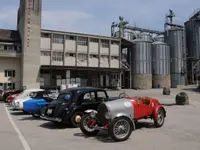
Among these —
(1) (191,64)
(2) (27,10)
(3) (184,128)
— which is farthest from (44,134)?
(1) (191,64)

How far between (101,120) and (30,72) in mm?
39434

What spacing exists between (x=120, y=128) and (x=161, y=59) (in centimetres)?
5282

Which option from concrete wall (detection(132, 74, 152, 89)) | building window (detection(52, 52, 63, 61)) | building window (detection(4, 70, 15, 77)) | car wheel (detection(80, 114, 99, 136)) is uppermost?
building window (detection(52, 52, 63, 61))

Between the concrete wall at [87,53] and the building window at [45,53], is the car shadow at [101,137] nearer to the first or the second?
the concrete wall at [87,53]

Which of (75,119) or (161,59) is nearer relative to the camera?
(75,119)

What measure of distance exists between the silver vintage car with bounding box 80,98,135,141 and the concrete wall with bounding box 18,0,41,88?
38.4m

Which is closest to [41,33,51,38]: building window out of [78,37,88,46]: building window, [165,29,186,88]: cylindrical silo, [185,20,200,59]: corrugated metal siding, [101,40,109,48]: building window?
[78,37,88,46]: building window

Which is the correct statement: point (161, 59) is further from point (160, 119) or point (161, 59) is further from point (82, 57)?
point (160, 119)

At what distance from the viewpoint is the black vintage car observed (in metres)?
10.5

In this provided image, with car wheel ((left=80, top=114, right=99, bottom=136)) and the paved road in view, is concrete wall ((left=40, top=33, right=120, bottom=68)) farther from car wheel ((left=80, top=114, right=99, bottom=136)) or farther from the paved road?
car wheel ((left=80, top=114, right=99, bottom=136))

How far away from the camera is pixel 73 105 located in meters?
10.7

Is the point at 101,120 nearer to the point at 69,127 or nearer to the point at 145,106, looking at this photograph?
the point at 145,106

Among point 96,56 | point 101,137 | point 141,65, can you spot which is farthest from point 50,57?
point 101,137

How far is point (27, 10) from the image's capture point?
46.6 meters
